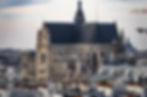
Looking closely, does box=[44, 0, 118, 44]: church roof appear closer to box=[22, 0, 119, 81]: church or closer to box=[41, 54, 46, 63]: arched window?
box=[22, 0, 119, 81]: church

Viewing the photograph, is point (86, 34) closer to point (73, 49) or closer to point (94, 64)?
point (73, 49)

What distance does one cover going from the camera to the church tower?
4.87 m

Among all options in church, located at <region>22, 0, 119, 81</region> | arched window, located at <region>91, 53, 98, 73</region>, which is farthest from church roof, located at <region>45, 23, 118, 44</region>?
arched window, located at <region>91, 53, 98, 73</region>

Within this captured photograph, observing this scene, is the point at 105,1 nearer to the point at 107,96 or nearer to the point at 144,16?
the point at 144,16

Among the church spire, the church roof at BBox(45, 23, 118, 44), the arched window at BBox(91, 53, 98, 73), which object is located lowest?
the arched window at BBox(91, 53, 98, 73)

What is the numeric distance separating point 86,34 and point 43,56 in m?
0.58

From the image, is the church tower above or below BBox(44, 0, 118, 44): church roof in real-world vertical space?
below

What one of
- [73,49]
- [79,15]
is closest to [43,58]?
[73,49]

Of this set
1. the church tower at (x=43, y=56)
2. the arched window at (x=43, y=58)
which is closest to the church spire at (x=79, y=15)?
the church tower at (x=43, y=56)

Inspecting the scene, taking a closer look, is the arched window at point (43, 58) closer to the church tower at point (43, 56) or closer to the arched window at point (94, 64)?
the church tower at point (43, 56)

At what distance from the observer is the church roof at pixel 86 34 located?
16.0ft

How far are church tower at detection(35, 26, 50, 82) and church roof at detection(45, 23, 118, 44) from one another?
9cm

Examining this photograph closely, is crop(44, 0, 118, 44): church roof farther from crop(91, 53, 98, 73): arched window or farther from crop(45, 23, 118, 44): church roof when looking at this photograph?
crop(91, 53, 98, 73): arched window

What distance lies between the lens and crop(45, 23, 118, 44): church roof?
4887mm
